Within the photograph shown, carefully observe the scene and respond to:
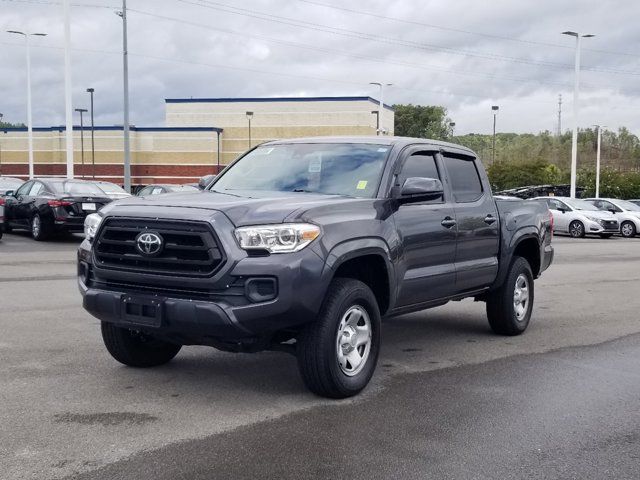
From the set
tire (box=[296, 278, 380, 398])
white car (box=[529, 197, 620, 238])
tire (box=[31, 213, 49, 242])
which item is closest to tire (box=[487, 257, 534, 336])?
tire (box=[296, 278, 380, 398])

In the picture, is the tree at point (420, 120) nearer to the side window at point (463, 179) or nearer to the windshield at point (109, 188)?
the windshield at point (109, 188)

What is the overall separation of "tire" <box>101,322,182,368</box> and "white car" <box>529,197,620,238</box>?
24681mm

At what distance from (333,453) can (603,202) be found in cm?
2921

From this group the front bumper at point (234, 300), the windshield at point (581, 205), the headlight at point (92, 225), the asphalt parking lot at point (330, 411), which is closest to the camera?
Answer: the asphalt parking lot at point (330, 411)

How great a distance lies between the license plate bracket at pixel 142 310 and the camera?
515cm

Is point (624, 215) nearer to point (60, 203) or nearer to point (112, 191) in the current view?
point (112, 191)

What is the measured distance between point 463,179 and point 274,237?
121 inches

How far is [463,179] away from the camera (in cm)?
762

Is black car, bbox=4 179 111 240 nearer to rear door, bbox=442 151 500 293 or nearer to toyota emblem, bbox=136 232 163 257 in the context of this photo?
rear door, bbox=442 151 500 293

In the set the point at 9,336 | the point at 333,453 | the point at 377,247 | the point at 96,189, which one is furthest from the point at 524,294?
the point at 96,189

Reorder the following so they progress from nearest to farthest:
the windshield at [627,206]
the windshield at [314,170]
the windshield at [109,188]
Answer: the windshield at [314,170]
the windshield at [109,188]
the windshield at [627,206]

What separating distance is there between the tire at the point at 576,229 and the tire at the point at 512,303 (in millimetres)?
22354

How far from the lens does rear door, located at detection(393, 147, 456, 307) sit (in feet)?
20.5

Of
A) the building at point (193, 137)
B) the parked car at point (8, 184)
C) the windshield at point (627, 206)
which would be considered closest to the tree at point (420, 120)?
the building at point (193, 137)
